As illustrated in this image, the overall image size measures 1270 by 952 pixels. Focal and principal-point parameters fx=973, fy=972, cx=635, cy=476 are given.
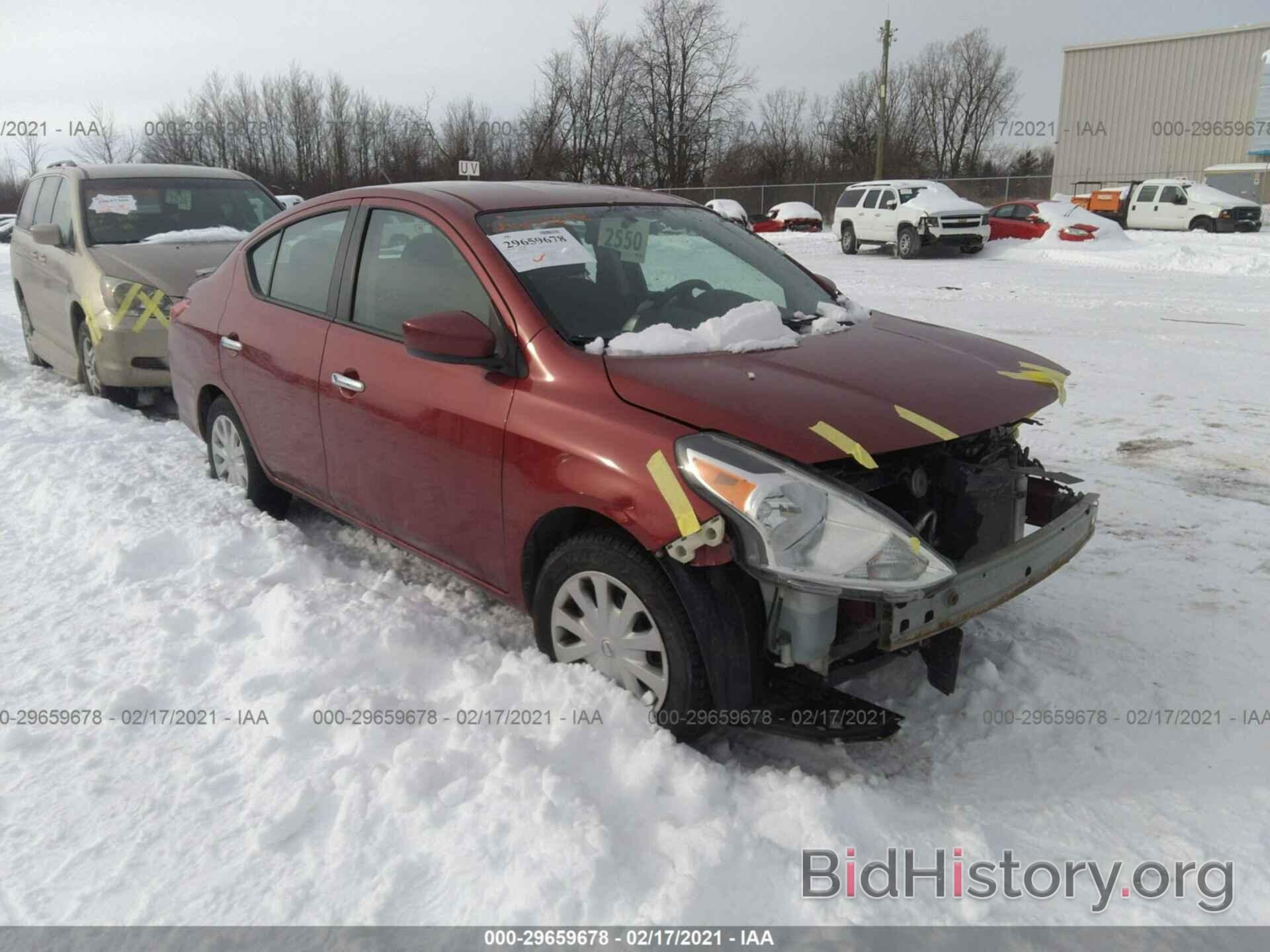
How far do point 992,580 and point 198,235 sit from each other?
717 cm

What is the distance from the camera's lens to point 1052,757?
3.10 metres

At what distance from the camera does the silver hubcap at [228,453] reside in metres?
5.05

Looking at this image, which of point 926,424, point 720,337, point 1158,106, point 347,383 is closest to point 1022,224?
point 720,337

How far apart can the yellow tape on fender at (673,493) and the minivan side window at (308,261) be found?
2.13 meters

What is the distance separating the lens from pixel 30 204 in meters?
8.99

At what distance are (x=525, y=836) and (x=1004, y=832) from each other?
1341 mm

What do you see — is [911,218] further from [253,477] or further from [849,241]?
[253,477]

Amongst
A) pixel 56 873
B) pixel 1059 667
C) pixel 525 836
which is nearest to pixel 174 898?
pixel 56 873

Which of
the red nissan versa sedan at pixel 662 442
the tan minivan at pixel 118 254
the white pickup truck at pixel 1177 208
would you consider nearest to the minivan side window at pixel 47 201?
the tan minivan at pixel 118 254

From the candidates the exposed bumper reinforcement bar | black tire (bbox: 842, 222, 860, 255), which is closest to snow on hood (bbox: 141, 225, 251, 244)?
the exposed bumper reinforcement bar

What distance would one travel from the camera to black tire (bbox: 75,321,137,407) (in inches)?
289

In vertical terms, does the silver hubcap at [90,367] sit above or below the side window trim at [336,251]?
below

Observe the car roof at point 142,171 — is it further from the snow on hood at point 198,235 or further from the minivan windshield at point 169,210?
the snow on hood at point 198,235

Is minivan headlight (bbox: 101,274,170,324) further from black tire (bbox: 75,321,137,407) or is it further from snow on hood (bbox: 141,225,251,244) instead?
snow on hood (bbox: 141,225,251,244)
